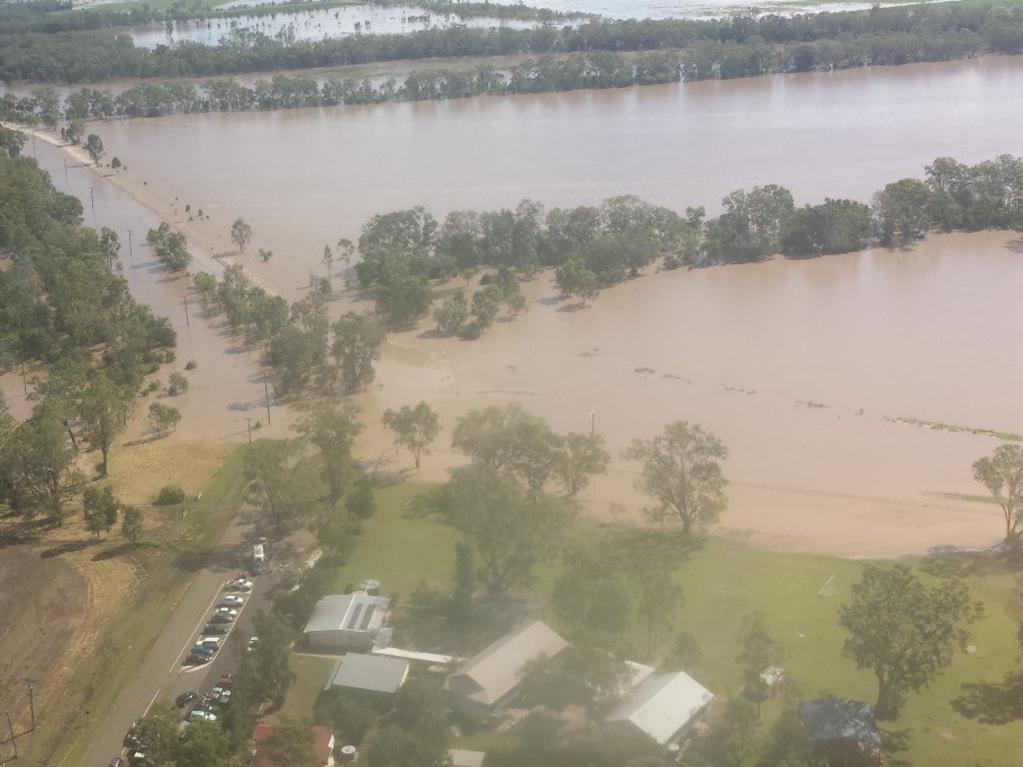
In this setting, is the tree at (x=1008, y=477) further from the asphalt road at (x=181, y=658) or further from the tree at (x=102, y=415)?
the tree at (x=102, y=415)

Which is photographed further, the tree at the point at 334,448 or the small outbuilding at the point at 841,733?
the tree at the point at 334,448

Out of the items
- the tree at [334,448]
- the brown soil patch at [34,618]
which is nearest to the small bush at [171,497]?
the brown soil patch at [34,618]

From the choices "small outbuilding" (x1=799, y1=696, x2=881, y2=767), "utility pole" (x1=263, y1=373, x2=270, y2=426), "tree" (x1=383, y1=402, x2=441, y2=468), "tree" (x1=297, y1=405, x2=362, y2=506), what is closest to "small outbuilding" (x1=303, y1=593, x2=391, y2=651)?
"tree" (x1=297, y1=405, x2=362, y2=506)

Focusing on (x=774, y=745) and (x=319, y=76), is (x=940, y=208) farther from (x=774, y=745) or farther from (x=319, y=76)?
(x=319, y=76)

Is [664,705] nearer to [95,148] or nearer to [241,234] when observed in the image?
[241,234]

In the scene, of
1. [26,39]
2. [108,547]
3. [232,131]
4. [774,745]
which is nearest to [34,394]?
[108,547]
